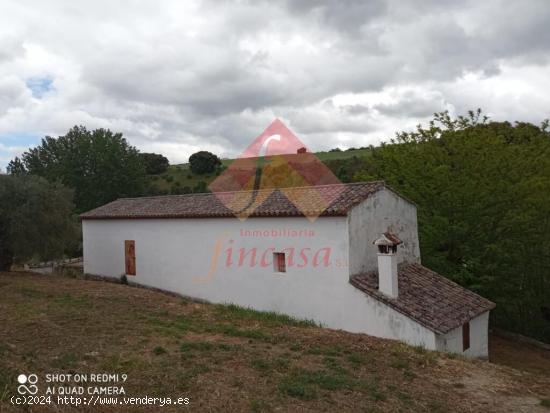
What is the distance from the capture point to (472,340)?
45.2ft

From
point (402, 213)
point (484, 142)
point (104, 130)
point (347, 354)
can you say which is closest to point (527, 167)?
point (484, 142)

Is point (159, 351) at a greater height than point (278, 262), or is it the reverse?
point (278, 262)

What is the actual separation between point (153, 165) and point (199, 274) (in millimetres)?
47891

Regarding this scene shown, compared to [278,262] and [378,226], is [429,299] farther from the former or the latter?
[278,262]

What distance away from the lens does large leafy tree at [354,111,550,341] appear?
17078mm

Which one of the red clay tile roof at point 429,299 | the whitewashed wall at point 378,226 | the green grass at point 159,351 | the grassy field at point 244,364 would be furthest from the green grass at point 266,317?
the green grass at point 159,351

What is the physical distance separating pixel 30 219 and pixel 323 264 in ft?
39.4

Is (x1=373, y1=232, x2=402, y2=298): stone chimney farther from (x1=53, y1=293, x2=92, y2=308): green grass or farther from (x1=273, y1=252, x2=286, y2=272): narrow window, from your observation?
(x1=53, y1=293, x2=92, y2=308): green grass

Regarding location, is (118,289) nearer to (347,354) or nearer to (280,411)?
(347,354)

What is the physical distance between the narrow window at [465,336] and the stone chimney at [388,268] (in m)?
2.68

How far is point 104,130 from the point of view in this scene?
39594mm

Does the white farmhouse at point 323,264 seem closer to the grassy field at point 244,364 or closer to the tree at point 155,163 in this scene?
the grassy field at point 244,364

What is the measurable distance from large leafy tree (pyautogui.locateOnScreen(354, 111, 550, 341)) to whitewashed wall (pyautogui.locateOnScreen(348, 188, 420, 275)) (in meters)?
1.55

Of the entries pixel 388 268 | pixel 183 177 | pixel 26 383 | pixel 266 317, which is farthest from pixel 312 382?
pixel 183 177
